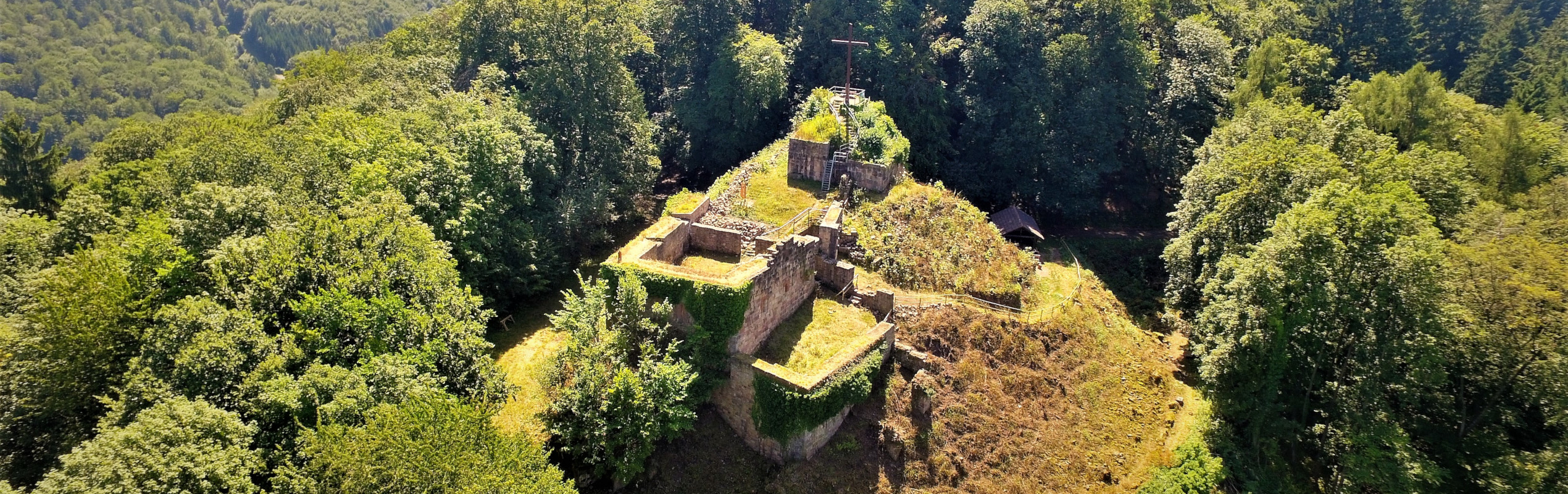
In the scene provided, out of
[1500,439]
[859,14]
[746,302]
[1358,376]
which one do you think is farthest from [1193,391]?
[859,14]

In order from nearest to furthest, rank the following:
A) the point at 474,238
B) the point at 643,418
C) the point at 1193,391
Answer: the point at 643,418
the point at 1193,391
the point at 474,238

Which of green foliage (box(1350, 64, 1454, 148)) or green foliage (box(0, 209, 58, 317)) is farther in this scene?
green foliage (box(1350, 64, 1454, 148))

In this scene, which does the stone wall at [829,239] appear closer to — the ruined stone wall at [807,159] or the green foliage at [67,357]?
the ruined stone wall at [807,159]

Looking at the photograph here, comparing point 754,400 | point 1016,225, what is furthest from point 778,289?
point 1016,225

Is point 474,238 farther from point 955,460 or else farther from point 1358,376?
point 1358,376

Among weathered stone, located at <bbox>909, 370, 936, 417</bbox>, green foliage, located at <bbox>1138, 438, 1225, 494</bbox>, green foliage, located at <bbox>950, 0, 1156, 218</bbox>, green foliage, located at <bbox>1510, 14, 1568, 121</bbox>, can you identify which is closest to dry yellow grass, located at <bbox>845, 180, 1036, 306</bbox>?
weathered stone, located at <bbox>909, 370, 936, 417</bbox>

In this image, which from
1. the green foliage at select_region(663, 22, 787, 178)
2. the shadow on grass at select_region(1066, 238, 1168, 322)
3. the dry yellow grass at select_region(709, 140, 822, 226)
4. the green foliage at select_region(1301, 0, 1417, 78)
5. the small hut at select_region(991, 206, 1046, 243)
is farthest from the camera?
the green foliage at select_region(1301, 0, 1417, 78)

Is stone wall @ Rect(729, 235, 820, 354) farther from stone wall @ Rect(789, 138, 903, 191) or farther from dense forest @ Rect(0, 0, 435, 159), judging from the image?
dense forest @ Rect(0, 0, 435, 159)
